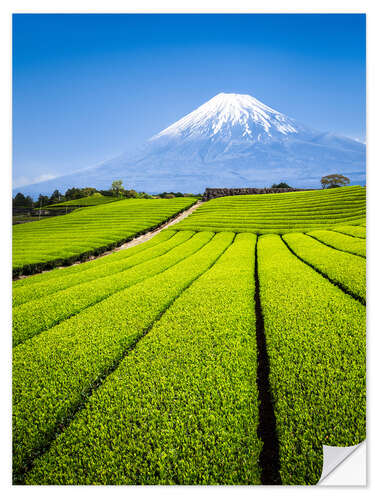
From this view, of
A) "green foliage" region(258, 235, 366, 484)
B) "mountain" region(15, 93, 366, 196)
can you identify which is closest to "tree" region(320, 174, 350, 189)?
"green foliage" region(258, 235, 366, 484)

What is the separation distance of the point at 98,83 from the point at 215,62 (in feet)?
7.35

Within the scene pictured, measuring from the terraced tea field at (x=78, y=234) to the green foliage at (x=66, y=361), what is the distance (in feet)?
27.3

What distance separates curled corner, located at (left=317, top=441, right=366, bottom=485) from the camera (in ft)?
7.22

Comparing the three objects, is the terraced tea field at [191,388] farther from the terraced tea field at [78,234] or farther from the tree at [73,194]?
the tree at [73,194]

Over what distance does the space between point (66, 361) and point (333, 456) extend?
3002mm

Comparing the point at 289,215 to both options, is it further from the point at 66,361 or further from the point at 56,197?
the point at 56,197

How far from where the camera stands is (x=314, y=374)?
2838mm

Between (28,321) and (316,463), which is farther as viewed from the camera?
(28,321)

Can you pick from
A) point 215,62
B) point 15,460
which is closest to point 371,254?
point 215,62

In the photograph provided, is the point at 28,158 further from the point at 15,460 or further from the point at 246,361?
the point at 246,361

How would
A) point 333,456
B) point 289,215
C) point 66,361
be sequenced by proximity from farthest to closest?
point 289,215 < point 66,361 < point 333,456

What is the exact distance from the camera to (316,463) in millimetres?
2143

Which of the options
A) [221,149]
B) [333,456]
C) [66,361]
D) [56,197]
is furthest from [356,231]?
[221,149]

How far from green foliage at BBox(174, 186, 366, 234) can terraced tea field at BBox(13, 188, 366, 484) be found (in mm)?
14050
